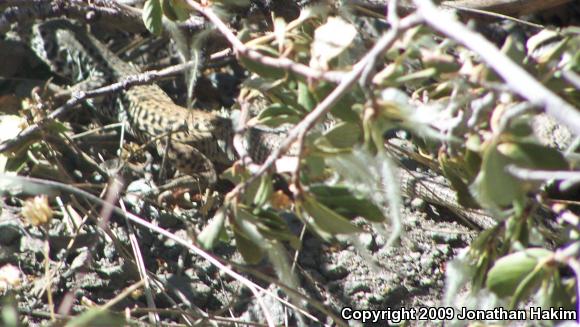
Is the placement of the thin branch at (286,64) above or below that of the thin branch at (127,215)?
above

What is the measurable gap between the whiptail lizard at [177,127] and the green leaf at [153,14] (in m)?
0.62

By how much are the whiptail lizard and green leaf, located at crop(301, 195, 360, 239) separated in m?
1.12

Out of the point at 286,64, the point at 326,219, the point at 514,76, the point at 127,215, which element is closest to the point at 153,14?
the point at 127,215

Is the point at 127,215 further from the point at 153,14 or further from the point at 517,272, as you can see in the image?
the point at 517,272

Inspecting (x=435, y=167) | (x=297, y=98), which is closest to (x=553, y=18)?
(x=435, y=167)

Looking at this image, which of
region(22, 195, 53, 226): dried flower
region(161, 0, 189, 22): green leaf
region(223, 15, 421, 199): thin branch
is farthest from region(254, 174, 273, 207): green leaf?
region(161, 0, 189, 22): green leaf

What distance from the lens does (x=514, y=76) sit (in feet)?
3.84

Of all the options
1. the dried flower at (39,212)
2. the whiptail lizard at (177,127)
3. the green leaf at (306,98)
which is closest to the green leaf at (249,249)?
the green leaf at (306,98)

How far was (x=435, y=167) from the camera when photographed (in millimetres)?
2521

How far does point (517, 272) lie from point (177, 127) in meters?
2.80

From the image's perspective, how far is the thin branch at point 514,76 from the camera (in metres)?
1.10

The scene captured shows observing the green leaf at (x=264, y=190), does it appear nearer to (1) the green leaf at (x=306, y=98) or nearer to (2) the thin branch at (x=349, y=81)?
(2) the thin branch at (x=349, y=81)

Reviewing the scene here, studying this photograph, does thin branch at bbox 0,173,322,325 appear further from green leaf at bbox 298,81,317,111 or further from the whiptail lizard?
the whiptail lizard

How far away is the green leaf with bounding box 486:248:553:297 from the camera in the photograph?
1502 mm
